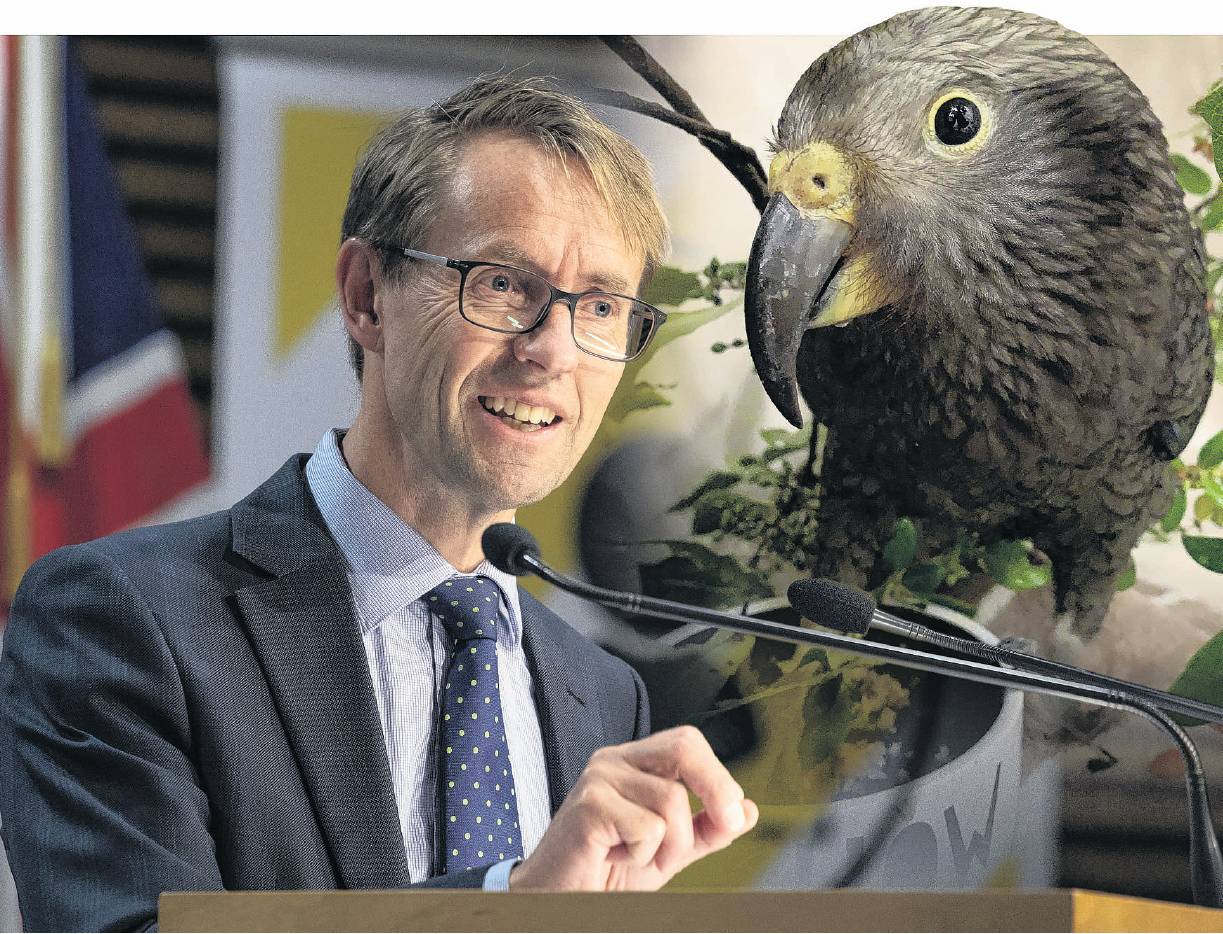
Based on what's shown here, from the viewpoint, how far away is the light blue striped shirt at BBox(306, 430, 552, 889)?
215 centimetres

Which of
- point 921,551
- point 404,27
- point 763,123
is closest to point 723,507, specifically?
point 921,551

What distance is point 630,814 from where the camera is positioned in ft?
5.57

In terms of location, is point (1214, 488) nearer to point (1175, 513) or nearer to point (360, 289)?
point (1175, 513)

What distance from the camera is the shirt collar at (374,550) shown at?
2.21 meters

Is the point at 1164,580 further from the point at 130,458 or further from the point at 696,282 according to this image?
the point at 130,458

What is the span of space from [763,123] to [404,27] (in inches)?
24.1

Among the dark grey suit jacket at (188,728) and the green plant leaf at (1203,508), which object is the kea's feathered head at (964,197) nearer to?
the green plant leaf at (1203,508)

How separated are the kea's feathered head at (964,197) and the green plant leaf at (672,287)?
0.09 meters

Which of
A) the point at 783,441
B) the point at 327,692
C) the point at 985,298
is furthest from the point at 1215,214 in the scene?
the point at 327,692

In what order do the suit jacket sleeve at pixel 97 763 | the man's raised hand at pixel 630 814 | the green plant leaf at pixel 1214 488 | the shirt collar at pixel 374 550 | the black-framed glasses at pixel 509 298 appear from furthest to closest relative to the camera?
the green plant leaf at pixel 1214 488, the black-framed glasses at pixel 509 298, the shirt collar at pixel 374 550, the suit jacket sleeve at pixel 97 763, the man's raised hand at pixel 630 814

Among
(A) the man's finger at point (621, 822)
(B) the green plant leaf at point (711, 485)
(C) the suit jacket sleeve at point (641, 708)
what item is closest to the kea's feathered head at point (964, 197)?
(B) the green plant leaf at point (711, 485)

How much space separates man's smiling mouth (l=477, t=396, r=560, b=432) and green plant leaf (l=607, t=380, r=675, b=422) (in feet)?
0.39

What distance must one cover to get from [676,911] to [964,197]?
1406mm

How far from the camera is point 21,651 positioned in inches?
80.3
